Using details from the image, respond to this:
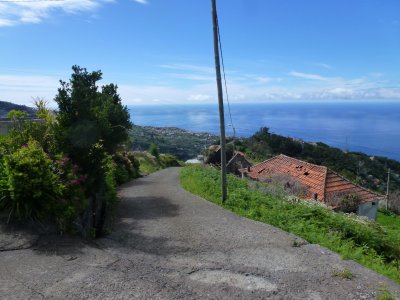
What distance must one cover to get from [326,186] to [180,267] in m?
20.7

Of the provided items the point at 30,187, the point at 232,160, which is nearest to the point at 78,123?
the point at 30,187

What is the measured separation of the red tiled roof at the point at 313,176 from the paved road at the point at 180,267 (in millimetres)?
17623

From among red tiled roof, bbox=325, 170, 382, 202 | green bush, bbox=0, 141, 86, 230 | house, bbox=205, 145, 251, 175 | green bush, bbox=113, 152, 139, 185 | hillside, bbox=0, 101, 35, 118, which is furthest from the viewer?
house, bbox=205, 145, 251, 175

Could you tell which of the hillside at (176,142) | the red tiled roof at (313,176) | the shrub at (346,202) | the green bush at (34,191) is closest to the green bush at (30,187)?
the green bush at (34,191)

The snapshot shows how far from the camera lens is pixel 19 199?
714 centimetres

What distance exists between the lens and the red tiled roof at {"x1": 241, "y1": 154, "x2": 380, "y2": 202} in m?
24.5

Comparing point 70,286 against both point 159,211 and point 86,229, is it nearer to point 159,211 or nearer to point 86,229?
point 86,229

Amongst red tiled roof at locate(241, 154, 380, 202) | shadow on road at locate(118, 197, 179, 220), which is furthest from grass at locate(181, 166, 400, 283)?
red tiled roof at locate(241, 154, 380, 202)

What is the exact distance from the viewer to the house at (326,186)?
2373 centimetres

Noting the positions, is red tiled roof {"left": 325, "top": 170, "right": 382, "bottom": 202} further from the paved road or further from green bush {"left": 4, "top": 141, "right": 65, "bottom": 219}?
green bush {"left": 4, "top": 141, "right": 65, "bottom": 219}

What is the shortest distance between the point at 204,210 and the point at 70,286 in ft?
17.6

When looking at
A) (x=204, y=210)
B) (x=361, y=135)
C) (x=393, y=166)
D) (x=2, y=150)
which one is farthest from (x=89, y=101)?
(x=361, y=135)

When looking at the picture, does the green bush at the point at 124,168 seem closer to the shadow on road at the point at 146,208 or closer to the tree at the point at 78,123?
the shadow on road at the point at 146,208

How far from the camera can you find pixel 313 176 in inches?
1041
